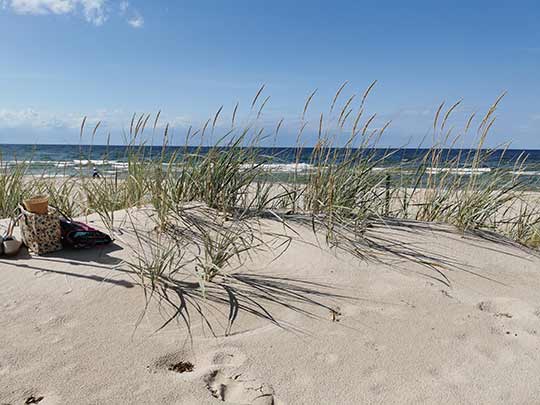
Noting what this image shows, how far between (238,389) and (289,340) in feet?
1.34

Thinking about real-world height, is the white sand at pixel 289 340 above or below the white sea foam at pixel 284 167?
below

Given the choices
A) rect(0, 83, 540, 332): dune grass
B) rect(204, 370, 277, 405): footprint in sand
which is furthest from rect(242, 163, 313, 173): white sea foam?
rect(204, 370, 277, 405): footprint in sand

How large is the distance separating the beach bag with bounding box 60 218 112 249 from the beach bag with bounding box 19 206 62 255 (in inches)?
1.9

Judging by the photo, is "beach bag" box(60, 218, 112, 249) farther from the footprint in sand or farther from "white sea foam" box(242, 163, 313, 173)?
the footprint in sand

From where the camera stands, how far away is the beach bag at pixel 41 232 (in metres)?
2.81

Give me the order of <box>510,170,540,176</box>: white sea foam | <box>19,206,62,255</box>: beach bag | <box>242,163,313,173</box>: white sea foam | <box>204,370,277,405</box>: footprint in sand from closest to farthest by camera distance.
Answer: <box>204,370,277,405</box>: footprint in sand
<box>19,206,62,255</box>: beach bag
<box>242,163,313,173</box>: white sea foam
<box>510,170,540,176</box>: white sea foam

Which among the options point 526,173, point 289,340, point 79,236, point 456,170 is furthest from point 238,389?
point 526,173

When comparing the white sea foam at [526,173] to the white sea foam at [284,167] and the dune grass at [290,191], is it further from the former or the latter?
the white sea foam at [284,167]

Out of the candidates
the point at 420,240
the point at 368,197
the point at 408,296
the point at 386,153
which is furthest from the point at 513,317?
the point at 386,153

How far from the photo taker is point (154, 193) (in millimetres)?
3518

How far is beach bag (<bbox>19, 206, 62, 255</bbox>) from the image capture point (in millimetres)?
2814

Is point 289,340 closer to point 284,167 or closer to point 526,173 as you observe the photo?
point 284,167

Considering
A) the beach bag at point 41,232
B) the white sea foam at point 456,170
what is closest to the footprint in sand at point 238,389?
the beach bag at point 41,232

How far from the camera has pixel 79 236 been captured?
2914 millimetres
